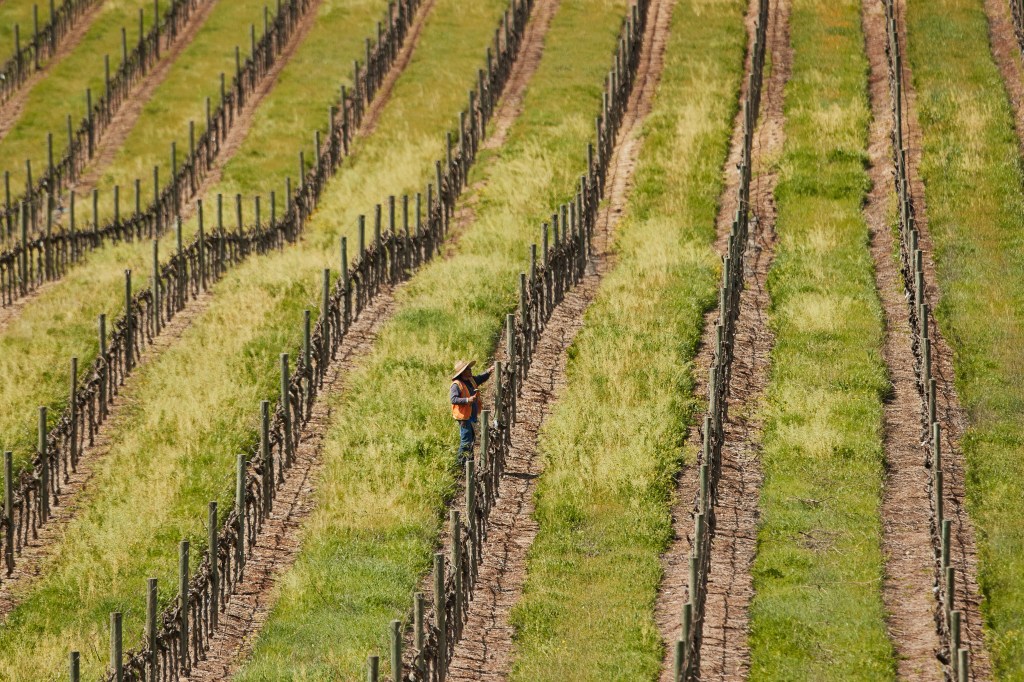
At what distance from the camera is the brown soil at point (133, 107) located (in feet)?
123

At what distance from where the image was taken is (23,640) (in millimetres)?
16734

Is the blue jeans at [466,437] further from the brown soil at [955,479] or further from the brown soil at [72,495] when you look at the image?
the brown soil at [955,479]

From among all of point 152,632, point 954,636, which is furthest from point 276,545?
point 954,636

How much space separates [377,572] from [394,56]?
26.3 meters

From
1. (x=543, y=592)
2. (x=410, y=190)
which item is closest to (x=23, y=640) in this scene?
(x=543, y=592)

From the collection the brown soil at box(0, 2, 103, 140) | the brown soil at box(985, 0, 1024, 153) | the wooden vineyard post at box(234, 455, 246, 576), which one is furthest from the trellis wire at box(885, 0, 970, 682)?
the brown soil at box(0, 2, 103, 140)

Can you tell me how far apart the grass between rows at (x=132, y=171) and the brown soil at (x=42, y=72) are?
3.20m

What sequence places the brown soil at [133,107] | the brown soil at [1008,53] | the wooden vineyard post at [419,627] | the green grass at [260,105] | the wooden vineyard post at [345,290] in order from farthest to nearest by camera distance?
the brown soil at [133,107] → the green grass at [260,105] → the brown soil at [1008,53] → the wooden vineyard post at [345,290] → the wooden vineyard post at [419,627]

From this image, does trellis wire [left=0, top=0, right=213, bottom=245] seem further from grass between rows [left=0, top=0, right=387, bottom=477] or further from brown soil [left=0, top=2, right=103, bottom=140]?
brown soil [left=0, top=2, right=103, bottom=140]

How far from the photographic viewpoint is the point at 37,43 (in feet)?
141

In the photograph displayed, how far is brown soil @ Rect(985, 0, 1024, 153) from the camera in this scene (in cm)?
3347

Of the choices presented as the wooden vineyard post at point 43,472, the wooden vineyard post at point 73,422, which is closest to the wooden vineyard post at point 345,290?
the wooden vineyard post at point 73,422

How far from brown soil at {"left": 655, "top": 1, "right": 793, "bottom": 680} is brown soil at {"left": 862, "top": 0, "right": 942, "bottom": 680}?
145cm

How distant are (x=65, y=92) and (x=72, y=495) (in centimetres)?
2306
